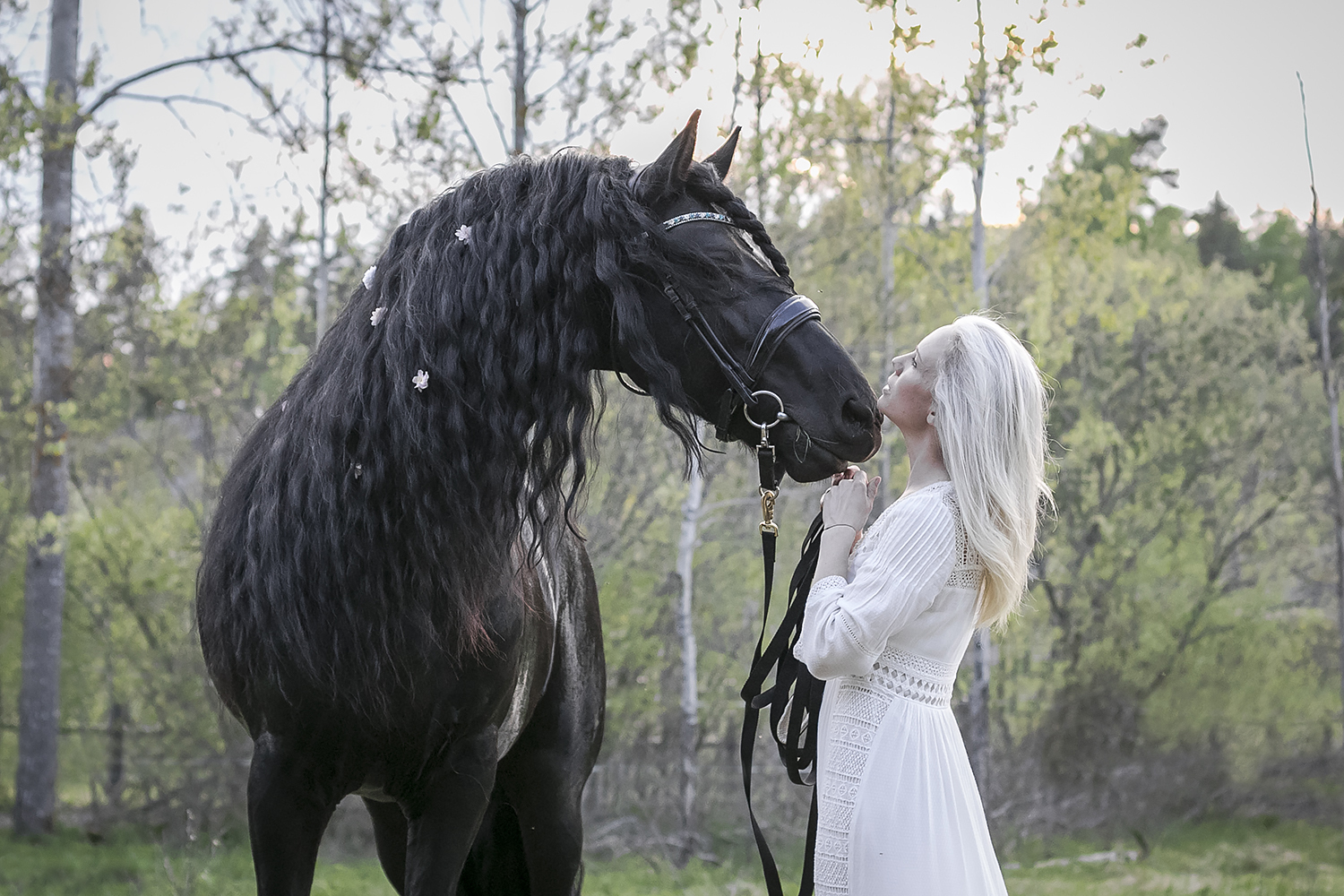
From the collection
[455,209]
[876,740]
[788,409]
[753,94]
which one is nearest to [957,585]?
[876,740]

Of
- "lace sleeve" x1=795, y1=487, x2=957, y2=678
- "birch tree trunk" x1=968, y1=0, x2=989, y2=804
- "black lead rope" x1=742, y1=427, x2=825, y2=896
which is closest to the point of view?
"lace sleeve" x1=795, y1=487, x2=957, y2=678

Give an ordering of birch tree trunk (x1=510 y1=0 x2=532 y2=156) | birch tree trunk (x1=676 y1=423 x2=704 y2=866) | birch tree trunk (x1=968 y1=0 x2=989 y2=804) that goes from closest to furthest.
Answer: birch tree trunk (x1=510 y1=0 x2=532 y2=156), birch tree trunk (x1=968 y1=0 x2=989 y2=804), birch tree trunk (x1=676 y1=423 x2=704 y2=866)

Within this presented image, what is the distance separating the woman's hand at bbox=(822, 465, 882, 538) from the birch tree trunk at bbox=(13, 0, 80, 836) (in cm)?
699

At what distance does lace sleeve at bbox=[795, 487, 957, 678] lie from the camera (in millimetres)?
1884

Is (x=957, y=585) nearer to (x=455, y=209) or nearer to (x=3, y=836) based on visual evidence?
(x=455, y=209)

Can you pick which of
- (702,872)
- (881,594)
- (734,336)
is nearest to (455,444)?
(734,336)

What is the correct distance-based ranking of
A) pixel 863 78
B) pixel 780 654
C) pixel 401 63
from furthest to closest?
pixel 863 78 → pixel 401 63 → pixel 780 654

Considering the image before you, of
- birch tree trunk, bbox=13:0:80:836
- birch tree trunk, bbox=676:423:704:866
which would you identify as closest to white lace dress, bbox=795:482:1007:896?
birch tree trunk, bbox=676:423:704:866

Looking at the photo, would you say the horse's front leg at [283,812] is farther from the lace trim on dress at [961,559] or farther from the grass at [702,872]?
the grass at [702,872]

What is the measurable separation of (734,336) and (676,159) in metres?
0.36

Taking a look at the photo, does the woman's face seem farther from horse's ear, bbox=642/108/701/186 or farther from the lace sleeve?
horse's ear, bbox=642/108/701/186

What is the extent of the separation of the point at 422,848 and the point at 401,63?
615cm

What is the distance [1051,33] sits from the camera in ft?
20.4

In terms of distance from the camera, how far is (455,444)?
196 cm
